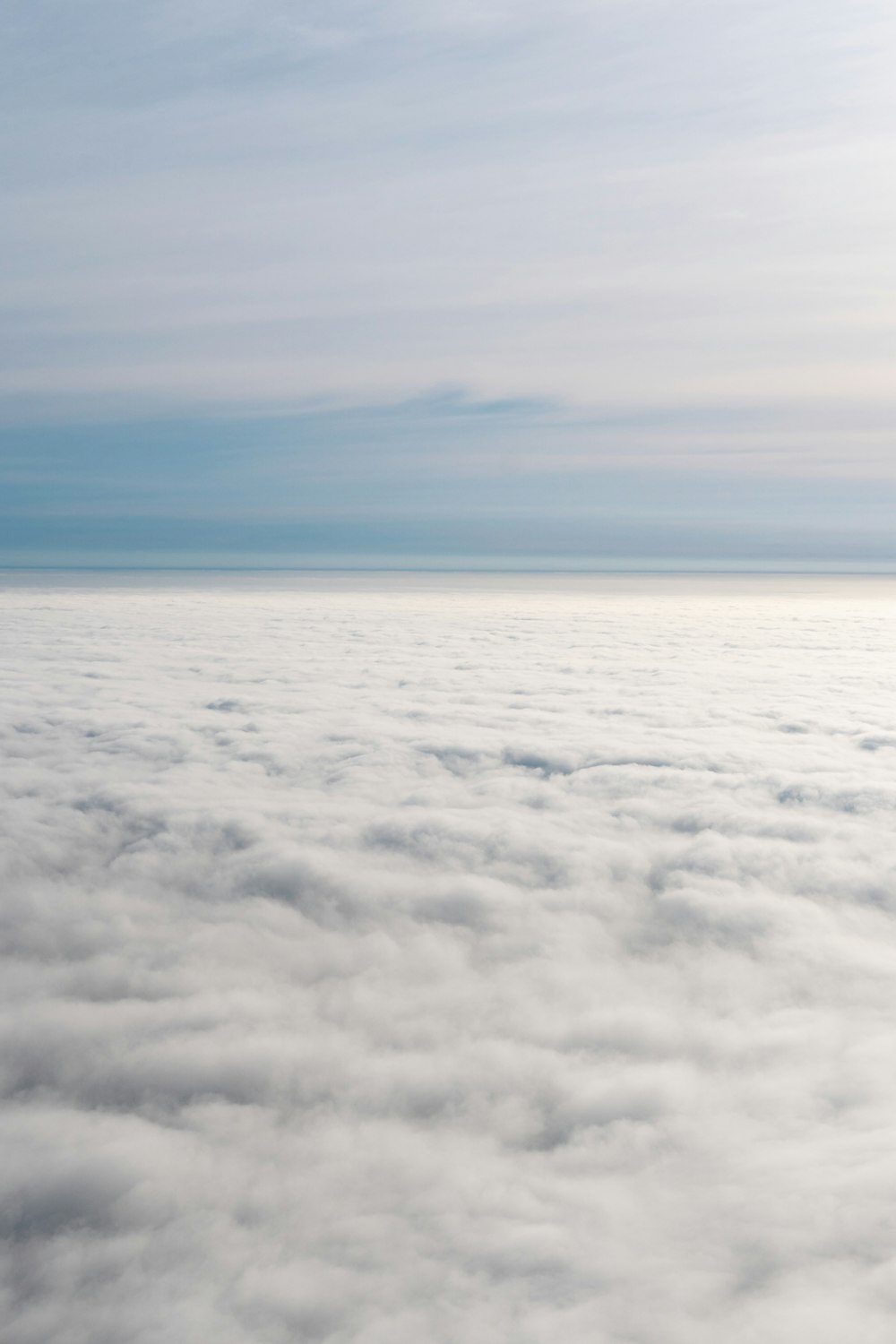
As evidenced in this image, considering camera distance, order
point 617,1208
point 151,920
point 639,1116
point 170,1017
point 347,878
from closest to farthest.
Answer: point 617,1208 < point 639,1116 < point 170,1017 < point 151,920 < point 347,878

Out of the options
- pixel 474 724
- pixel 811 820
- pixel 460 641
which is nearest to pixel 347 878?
pixel 811 820

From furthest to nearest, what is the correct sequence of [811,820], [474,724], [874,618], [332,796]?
[874,618], [474,724], [332,796], [811,820]

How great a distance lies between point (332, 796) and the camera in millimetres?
7086

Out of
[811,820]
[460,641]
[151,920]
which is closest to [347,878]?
[151,920]

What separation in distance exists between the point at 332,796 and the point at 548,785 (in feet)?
5.59

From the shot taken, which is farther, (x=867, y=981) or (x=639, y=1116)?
(x=867, y=981)

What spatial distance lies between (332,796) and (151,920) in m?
2.45

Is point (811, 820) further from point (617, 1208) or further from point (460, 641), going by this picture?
point (460, 641)

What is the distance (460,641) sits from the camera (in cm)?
2247

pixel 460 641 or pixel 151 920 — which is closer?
pixel 151 920

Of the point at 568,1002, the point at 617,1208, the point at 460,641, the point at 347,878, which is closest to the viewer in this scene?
the point at 617,1208

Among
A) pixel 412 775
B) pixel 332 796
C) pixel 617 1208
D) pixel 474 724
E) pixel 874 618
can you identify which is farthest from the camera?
pixel 874 618

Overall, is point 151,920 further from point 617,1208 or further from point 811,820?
point 811,820

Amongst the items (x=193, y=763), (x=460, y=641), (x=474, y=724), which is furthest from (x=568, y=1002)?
(x=460, y=641)
